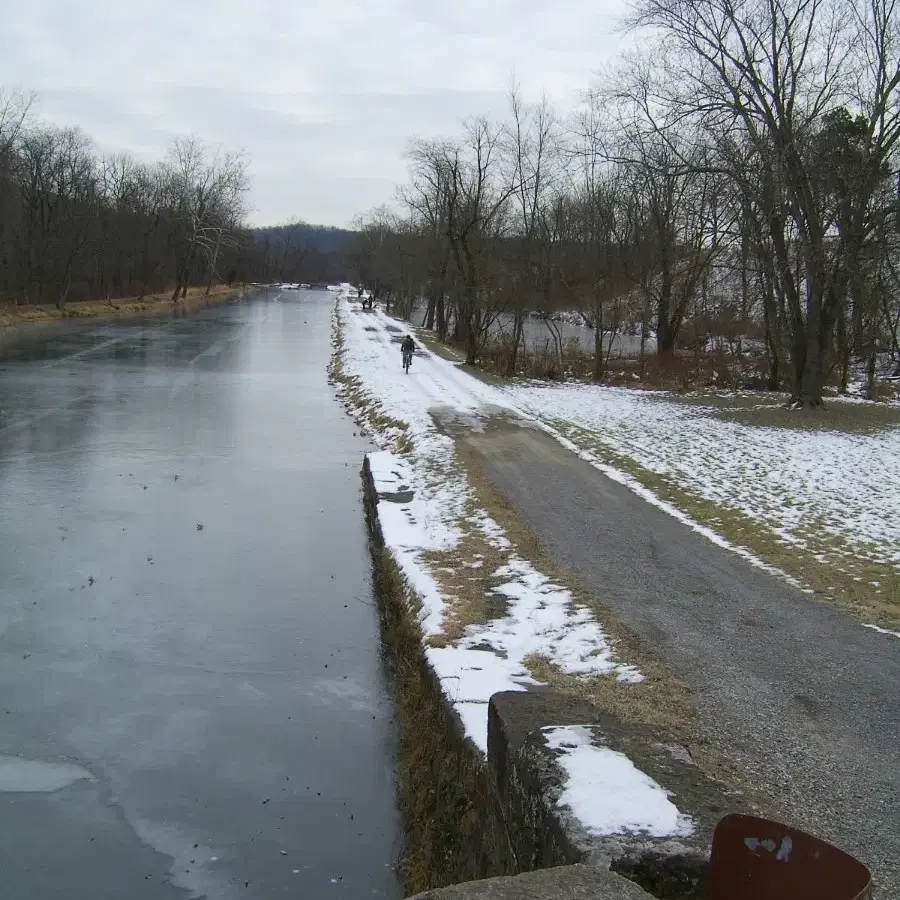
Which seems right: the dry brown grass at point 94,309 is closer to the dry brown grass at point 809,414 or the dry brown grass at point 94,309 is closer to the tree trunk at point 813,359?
the dry brown grass at point 809,414

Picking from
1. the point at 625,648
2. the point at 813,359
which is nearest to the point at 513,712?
the point at 625,648

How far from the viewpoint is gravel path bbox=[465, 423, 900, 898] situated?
500 cm

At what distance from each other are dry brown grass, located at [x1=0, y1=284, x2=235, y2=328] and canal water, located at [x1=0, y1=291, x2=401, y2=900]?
36.2 m

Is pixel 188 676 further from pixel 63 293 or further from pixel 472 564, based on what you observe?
pixel 63 293

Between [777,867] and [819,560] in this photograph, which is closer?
[777,867]

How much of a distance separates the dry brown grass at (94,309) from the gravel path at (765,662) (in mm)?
45301

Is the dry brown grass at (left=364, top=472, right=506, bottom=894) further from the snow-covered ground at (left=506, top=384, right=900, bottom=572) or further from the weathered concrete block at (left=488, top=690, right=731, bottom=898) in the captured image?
the snow-covered ground at (left=506, top=384, right=900, bottom=572)

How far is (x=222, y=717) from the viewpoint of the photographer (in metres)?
7.96

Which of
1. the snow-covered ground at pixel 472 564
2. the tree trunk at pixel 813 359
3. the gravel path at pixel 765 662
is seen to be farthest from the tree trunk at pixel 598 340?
the gravel path at pixel 765 662

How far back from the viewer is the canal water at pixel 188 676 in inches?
243

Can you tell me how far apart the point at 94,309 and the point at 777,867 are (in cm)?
6544

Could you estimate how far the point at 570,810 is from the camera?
4176 millimetres

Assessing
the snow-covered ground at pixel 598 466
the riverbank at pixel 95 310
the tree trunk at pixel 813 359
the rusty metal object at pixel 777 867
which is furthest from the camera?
the riverbank at pixel 95 310

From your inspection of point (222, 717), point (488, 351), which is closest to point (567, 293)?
point (488, 351)
